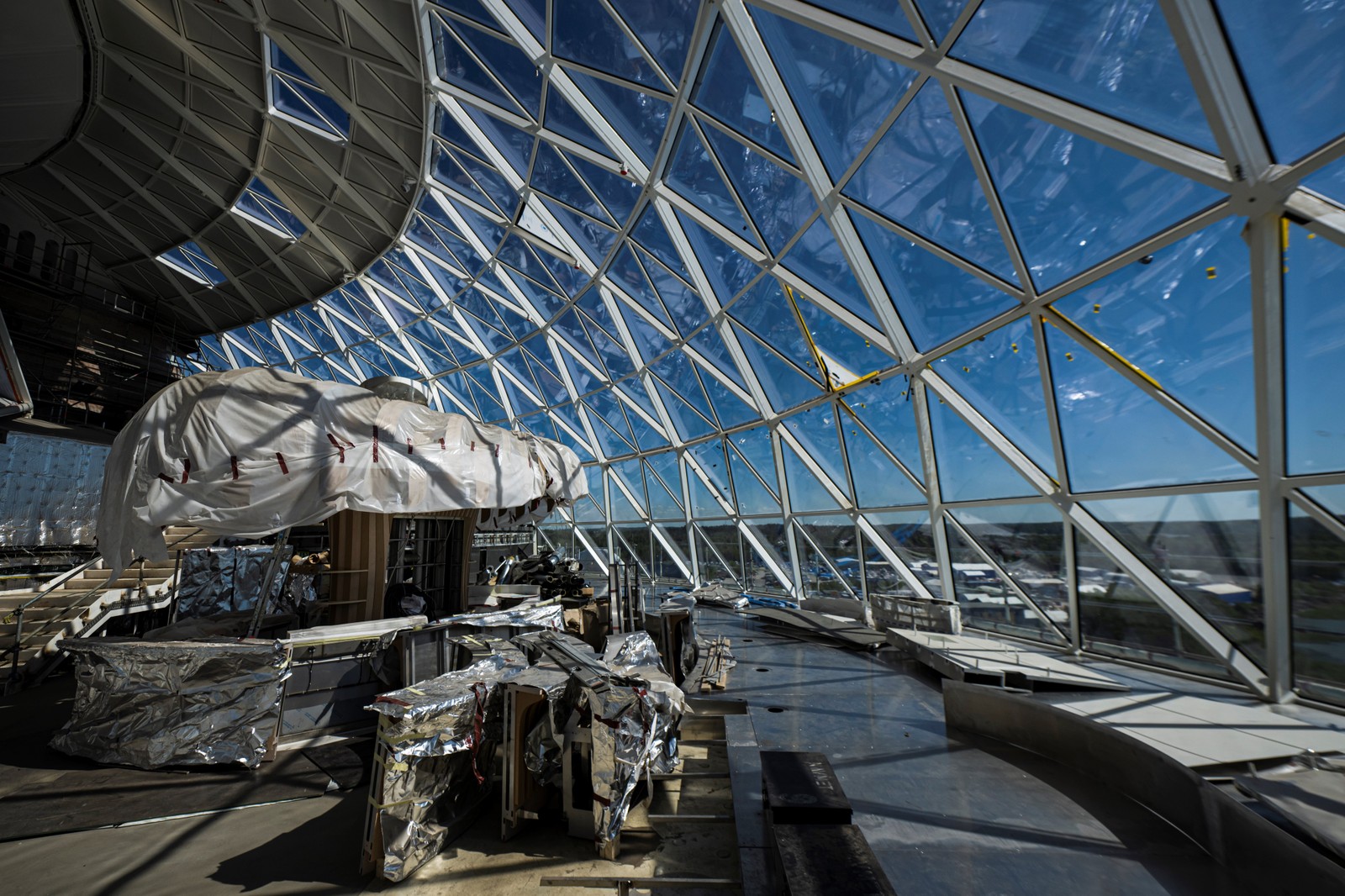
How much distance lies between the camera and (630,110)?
1246 cm

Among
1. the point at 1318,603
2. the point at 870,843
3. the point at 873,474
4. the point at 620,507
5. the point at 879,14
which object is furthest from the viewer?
the point at 620,507

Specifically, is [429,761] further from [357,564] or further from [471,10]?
[471,10]

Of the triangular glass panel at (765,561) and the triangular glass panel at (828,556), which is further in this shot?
the triangular glass panel at (765,561)

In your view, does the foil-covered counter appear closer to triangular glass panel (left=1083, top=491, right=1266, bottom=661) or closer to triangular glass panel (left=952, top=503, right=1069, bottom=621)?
triangular glass panel (left=1083, top=491, right=1266, bottom=661)

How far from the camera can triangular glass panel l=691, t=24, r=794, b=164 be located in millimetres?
10039

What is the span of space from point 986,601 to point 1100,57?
1101cm

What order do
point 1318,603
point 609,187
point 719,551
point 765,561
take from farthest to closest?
point 719,551, point 765,561, point 609,187, point 1318,603

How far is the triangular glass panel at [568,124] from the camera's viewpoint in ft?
42.9

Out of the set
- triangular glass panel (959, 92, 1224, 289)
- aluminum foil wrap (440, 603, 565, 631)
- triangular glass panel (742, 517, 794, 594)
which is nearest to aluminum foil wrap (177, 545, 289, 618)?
aluminum foil wrap (440, 603, 565, 631)

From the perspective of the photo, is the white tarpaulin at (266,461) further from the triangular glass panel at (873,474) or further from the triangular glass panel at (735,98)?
the triangular glass panel at (873,474)

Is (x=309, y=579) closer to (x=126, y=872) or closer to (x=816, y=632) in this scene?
(x=126, y=872)

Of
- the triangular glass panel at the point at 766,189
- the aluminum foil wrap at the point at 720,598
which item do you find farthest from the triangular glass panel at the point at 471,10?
the aluminum foil wrap at the point at 720,598

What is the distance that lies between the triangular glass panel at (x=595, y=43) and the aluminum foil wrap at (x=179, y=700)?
12.0 m

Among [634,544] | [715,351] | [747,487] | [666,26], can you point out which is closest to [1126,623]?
[715,351]
